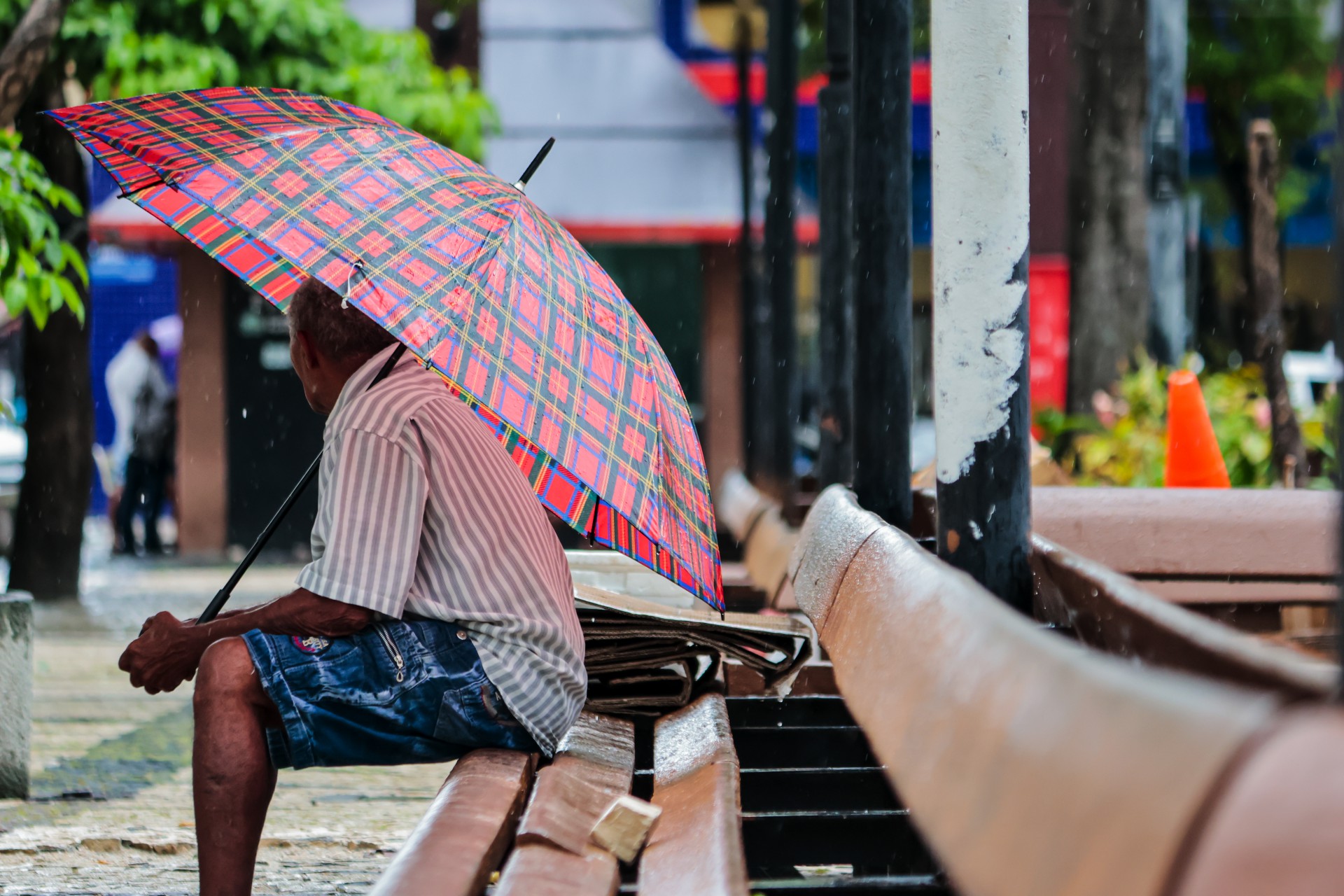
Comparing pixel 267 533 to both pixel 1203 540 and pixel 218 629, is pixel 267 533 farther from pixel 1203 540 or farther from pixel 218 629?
pixel 1203 540

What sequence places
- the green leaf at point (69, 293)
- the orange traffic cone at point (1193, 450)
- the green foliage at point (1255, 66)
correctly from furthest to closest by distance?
the green foliage at point (1255, 66) → the green leaf at point (69, 293) → the orange traffic cone at point (1193, 450)

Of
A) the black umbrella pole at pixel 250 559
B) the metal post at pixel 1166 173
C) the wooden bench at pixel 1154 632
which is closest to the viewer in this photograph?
the wooden bench at pixel 1154 632

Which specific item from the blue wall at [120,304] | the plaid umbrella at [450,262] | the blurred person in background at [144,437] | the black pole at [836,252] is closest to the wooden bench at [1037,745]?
the plaid umbrella at [450,262]

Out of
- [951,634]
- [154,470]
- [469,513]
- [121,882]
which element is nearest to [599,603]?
[469,513]

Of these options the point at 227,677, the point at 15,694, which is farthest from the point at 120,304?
the point at 227,677

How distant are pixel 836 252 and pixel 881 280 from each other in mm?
3284

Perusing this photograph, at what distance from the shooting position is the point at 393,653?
338cm

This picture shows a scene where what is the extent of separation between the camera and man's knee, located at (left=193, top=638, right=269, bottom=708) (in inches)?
127

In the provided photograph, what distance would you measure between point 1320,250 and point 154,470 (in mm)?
17051

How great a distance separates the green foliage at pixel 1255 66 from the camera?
21469 millimetres

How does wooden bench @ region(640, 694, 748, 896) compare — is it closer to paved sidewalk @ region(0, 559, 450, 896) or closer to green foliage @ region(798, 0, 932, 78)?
paved sidewalk @ region(0, 559, 450, 896)

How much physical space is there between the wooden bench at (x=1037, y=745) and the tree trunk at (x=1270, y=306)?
5.24m

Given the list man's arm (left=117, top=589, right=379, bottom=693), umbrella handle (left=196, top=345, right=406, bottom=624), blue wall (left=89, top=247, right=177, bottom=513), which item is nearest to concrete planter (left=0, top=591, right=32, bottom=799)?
umbrella handle (left=196, top=345, right=406, bottom=624)

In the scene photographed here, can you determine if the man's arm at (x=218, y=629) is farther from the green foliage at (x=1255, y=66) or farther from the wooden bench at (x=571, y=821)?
the green foliage at (x=1255, y=66)
